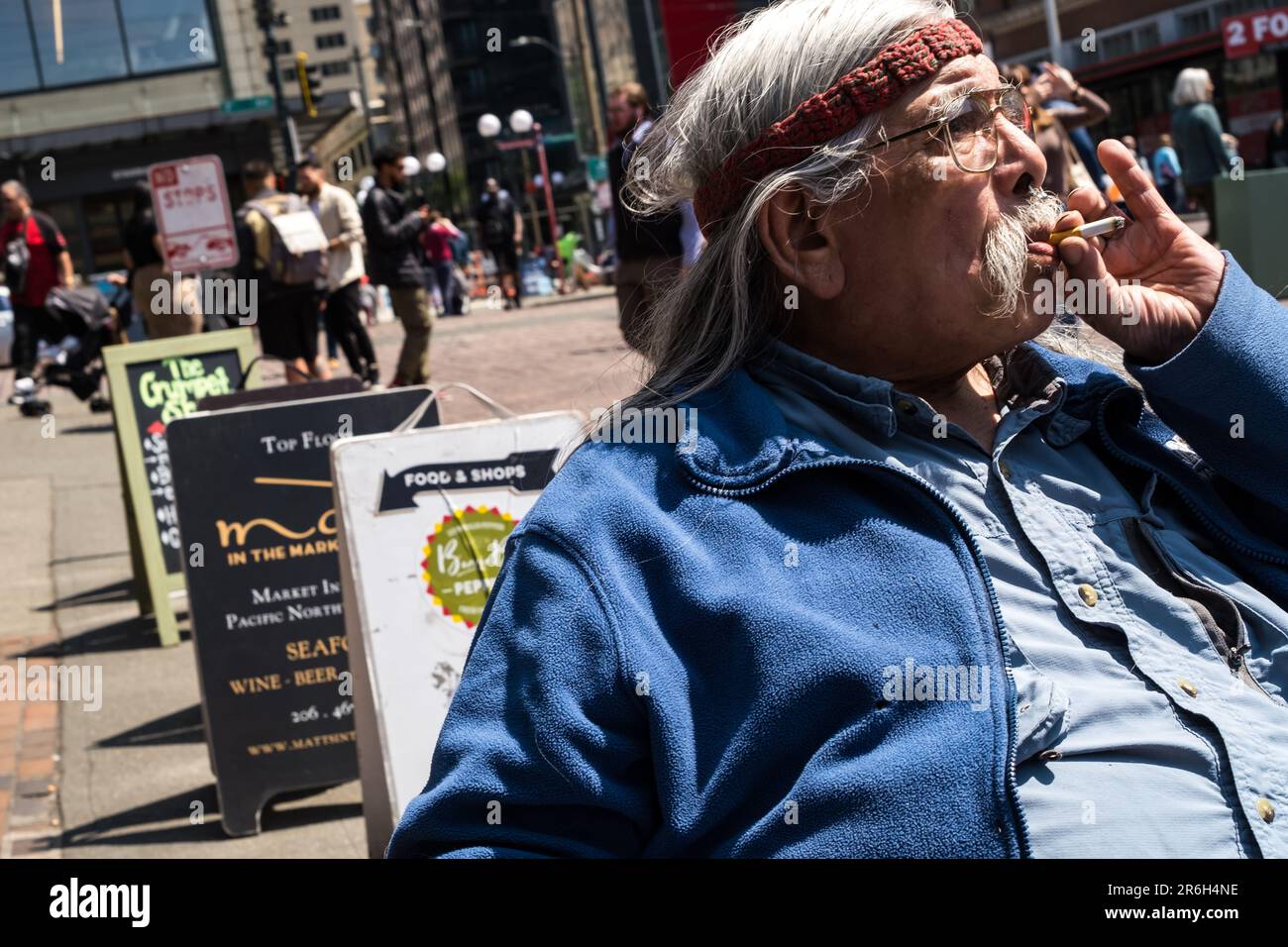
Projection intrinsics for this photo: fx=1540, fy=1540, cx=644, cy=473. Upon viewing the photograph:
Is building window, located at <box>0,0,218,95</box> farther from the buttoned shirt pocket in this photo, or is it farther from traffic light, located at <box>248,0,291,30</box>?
the buttoned shirt pocket

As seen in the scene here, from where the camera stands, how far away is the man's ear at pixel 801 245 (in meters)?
2.03

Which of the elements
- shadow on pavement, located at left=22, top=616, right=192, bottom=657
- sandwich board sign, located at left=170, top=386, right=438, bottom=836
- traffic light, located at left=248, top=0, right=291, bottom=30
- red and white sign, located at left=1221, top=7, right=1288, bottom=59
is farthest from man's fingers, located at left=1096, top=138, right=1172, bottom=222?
red and white sign, located at left=1221, top=7, right=1288, bottom=59

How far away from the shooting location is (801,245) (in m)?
2.05

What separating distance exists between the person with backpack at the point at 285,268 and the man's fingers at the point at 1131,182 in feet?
25.9

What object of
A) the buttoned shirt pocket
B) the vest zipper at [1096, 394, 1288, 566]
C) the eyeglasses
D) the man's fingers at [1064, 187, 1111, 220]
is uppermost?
the eyeglasses

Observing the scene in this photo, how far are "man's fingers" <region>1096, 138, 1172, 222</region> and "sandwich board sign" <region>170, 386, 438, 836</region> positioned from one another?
2.46 m

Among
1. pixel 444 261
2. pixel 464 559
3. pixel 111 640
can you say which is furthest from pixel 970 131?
pixel 444 261

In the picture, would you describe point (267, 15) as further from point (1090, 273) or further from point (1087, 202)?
point (1090, 273)

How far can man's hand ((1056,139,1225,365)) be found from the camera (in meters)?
2.11

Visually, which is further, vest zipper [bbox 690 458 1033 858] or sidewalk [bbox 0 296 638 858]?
sidewalk [bbox 0 296 638 858]

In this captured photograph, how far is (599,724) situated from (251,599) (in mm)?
2972

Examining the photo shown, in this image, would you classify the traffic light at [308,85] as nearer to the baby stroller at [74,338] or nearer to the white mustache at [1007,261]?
the baby stroller at [74,338]

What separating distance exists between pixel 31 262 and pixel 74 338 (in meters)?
0.75
